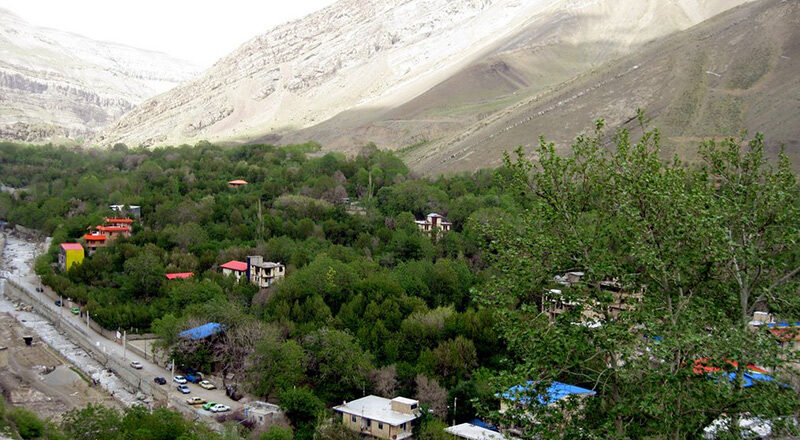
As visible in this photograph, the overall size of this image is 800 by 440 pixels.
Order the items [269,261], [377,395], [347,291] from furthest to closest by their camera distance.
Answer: [269,261] < [347,291] < [377,395]

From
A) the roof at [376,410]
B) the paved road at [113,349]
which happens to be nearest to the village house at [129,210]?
the paved road at [113,349]

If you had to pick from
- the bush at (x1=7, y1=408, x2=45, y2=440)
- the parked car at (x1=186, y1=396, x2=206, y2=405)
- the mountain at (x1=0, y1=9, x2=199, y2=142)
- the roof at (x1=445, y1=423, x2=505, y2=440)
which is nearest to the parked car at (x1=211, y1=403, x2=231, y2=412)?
the parked car at (x1=186, y1=396, x2=206, y2=405)

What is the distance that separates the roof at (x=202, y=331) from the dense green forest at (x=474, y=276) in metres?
0.39

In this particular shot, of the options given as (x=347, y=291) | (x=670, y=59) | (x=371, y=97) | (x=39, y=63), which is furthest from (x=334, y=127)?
(x=39, y=63)

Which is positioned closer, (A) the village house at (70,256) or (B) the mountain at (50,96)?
(A) the village house at (70,256)

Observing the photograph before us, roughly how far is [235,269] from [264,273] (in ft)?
4.89

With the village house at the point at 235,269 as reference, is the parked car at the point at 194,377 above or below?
below

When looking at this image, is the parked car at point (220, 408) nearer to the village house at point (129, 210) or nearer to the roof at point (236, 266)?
the roof at point (236, 266)

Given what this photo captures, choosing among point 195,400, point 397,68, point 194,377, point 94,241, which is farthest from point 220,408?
point 397,68

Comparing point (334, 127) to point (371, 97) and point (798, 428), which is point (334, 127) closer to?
point (371, 97)

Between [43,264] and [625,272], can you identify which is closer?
[625,272]

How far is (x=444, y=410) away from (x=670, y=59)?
2092 inches

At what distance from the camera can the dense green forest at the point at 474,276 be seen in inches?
292

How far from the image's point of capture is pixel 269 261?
3753cm
